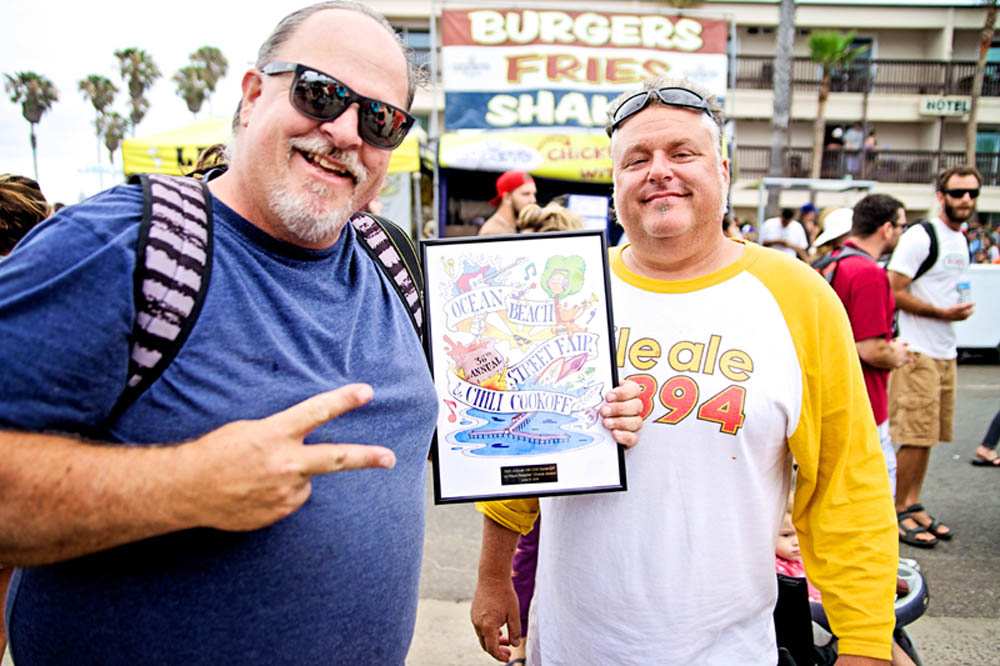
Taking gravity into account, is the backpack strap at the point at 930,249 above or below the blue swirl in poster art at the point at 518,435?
above

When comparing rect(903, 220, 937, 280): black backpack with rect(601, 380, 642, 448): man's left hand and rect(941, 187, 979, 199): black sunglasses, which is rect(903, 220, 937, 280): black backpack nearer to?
rect(941, 187, 979, 199): black sunglasses

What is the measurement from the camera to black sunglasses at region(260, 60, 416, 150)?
4.66 ft

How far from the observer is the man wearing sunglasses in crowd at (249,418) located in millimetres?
1030

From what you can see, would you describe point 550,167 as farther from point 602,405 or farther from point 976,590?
point 602,405

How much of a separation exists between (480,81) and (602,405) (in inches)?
364

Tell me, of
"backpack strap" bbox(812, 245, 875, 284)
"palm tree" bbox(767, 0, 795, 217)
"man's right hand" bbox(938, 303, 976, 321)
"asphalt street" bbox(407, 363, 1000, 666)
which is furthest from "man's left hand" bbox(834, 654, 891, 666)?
"palm tree" bbox(767, 0, 795, 217)

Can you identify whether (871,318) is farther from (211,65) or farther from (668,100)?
(211,65)

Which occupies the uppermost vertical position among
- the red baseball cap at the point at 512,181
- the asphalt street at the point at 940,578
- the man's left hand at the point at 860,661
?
the red baseball cap at the point at 512,181

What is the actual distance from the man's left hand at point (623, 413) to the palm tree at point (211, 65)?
5352cm

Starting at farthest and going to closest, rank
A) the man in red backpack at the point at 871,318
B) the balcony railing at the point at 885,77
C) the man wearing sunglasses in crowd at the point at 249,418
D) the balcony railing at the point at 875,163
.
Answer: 1. the balcony railing at the point at 885,77
2. the balcony railing at the point at 875,163
3. the man in red backpack at the point at 871,318
4. the man wearing sunglasses in crowd at the point at 249,418

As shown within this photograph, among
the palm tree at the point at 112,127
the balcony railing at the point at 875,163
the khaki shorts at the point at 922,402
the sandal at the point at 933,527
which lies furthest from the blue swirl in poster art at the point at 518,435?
the palm tree at the point at 112,127

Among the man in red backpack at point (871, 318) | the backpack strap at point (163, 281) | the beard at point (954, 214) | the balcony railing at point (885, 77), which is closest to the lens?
the backpack strap at point (163, 281)

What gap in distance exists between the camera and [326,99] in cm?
143

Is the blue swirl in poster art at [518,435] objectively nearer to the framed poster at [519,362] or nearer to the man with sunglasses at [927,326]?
the framed poster at [519,362]
